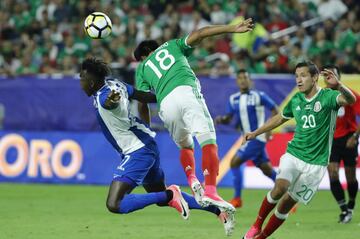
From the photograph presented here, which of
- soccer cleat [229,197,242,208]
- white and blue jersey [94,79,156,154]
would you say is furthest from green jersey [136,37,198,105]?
soccer cleat [229,197,242,208]

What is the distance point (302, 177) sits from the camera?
31.3ft

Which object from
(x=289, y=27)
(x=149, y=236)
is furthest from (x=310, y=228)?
(x=289, y=27)

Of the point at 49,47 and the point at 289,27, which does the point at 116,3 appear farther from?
the point at 289,27

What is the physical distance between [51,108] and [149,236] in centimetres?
1040

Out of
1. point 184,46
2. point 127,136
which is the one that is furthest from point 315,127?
point 127,136

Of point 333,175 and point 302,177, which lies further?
point 333,175

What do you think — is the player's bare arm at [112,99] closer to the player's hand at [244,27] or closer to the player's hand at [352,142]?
the player's hand at [244,27]

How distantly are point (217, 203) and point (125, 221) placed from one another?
10.7 feet

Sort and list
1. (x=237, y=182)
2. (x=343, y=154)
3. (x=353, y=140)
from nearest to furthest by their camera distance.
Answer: (x=353, y=140) → (x=343, y=154) → (x=237, y=182)

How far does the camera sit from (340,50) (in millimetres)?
20625

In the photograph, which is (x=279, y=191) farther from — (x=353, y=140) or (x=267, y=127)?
(x=353, y=140)

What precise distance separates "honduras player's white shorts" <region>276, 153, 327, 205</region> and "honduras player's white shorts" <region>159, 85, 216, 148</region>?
42.0 inches

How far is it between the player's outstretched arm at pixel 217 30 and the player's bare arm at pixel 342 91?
0.99 m

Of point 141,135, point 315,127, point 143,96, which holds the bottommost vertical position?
point 141,135
